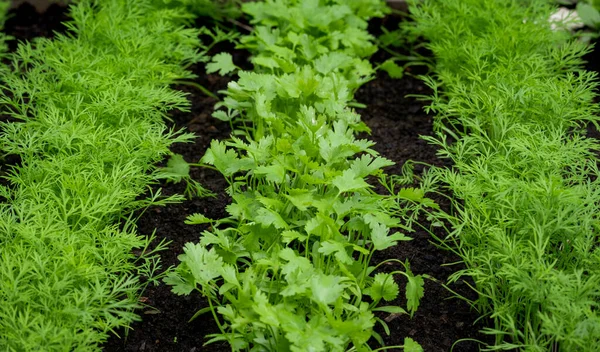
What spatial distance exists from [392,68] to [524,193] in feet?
5.97

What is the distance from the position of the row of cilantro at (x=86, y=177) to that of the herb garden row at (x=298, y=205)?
1 cm

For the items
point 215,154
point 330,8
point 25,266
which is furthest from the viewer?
point 330,8

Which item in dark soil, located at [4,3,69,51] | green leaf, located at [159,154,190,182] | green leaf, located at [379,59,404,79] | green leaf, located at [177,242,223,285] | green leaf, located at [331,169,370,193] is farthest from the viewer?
dark soil, located at [4,3,69,51]

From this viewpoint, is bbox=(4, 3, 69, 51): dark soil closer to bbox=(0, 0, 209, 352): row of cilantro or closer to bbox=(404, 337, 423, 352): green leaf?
bbox=(0, 0, 209, 352): row of cilantro

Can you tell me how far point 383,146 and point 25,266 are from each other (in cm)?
203

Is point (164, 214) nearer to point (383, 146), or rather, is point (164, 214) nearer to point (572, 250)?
point (383, 146)

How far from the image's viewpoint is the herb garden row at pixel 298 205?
108 inches

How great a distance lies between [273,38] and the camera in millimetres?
4340

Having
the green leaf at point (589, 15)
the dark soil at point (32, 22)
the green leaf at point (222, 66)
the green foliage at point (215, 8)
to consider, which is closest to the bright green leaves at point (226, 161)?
the green leaf at point (222, 66)

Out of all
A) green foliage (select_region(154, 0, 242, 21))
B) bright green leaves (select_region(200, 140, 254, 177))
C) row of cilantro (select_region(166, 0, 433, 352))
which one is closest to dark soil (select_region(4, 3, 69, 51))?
green foliage (select_region(154, 0, 242, 21))

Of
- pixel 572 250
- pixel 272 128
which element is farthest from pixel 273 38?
pixel 572 250

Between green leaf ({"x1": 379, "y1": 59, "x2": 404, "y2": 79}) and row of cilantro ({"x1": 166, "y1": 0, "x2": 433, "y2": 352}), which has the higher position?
row of cilantro ({"x1": 166, "y1": 0, "x2": 433, "y2": 352})

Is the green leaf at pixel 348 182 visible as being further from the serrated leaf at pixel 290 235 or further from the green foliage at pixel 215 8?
the green foliage at pixel 215 8

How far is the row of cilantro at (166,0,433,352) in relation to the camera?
2.75 meters
